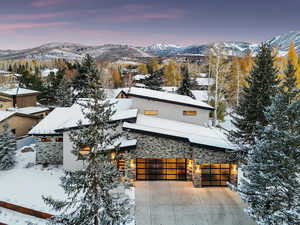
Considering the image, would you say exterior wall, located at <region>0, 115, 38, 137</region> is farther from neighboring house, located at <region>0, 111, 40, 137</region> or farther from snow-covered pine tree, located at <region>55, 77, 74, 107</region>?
snow-covered pine tree, located at <region>55, 77, 74, 107</region>

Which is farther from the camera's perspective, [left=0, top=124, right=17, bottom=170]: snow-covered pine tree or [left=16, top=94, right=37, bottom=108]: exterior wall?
[left=16, top=94, right=37, bottom=108]: exterior wall

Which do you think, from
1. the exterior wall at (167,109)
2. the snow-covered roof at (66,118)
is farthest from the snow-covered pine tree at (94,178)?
the exterior wall at (167,109)

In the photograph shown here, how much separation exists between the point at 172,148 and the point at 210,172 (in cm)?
296

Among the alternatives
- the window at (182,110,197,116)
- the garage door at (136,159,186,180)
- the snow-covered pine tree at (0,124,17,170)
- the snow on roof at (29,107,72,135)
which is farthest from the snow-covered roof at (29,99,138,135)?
the window at (182,110,197,116)

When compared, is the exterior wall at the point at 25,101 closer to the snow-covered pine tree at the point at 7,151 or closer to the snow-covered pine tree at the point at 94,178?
the snow-covered pine tree at the point at 7,151

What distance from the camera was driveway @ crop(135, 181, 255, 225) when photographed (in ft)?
38.4

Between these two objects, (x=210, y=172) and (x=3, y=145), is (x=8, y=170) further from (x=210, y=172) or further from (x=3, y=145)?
(x=210, y=172)

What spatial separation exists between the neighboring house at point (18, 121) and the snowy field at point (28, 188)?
26.0 ft

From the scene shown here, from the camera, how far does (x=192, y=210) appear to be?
497 inches

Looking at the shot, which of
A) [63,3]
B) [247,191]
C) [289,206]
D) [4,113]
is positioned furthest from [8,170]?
[63,3]

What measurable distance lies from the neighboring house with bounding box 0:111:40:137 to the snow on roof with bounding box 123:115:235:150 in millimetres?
15340

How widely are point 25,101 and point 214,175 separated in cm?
3161

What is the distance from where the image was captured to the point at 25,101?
3625 centimetres

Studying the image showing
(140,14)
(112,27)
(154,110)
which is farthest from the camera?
(112,27)
